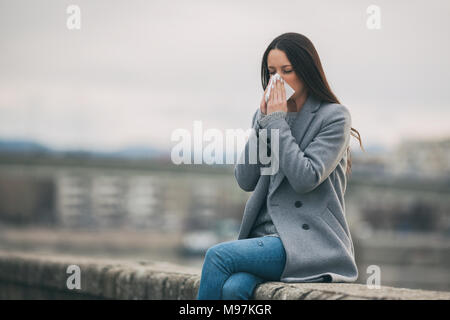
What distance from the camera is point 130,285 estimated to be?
11.7ft

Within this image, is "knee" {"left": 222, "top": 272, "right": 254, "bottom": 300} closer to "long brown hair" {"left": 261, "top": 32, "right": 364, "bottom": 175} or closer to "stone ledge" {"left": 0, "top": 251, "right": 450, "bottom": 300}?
"stone ledge" {"left": 0, "top": 251, "right": 450, "bottom": 300}

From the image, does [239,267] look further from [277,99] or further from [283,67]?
[283,67]

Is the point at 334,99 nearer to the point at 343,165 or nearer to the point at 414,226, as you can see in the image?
the point at 343,165

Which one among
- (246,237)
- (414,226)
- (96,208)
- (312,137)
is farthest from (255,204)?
(96,208)

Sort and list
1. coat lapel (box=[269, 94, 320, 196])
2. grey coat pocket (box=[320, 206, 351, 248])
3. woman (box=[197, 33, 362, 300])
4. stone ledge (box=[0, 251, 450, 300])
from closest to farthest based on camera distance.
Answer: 1. stone ledge (box=[0, 251, 450, 300])
2. woman (box=[197, 33, 362, 300])
3. grey coat pocket (box=[320, 206, 351, 248])
4. coat lapel (box=[269, 94, 320, 196])

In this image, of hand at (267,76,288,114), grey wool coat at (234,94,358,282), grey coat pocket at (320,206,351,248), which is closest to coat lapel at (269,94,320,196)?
grey wool coat at (234,94,358,282)

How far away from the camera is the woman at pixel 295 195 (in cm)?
267

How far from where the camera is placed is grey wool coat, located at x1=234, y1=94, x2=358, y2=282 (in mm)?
2723

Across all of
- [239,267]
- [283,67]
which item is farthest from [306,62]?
[239,267]

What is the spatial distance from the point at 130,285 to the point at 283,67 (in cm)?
136

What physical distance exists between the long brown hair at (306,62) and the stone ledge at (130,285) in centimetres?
65

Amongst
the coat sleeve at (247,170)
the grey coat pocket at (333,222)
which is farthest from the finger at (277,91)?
the grey coat pocket at (333,222)

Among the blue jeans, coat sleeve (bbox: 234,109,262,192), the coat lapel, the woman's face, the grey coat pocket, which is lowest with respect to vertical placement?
the blue jeans

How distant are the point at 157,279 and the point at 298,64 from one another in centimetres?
119
